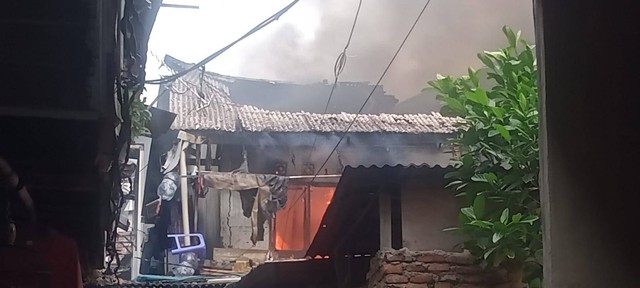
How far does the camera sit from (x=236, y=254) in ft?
61.0

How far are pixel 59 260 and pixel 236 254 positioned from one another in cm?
1424

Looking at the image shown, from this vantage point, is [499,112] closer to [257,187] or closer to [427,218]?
[427,218]

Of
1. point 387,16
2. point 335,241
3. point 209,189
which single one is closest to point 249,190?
point 209,189

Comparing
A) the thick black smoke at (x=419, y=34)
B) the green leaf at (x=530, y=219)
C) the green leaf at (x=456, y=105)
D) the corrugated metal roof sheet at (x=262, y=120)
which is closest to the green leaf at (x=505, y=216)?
the green leaf at (x=530, y=219)

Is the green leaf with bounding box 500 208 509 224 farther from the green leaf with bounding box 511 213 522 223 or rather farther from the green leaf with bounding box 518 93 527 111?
the green leaf with bounding box 518 93 527 111

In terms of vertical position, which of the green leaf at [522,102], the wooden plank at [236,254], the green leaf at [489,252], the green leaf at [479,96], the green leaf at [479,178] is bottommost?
the wooden plank at [236,254]

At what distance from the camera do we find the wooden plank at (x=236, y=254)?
1847 cm

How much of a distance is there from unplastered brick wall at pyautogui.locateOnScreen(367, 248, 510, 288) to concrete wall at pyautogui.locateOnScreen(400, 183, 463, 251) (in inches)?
8.5

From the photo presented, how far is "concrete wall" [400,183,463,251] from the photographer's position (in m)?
7.32

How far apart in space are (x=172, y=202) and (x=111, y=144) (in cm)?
1460

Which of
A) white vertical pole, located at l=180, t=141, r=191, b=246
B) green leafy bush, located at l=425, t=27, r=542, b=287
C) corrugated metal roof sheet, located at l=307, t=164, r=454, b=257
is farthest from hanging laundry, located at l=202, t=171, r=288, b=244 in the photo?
green leafy bush, located at l=425, t=27, r=542, b=287

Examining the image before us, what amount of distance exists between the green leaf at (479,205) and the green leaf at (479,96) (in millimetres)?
805

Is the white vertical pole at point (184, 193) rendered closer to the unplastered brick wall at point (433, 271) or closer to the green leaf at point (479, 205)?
the unplastered brick wall at point (433, 271)

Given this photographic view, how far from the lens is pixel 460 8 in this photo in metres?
17.1
